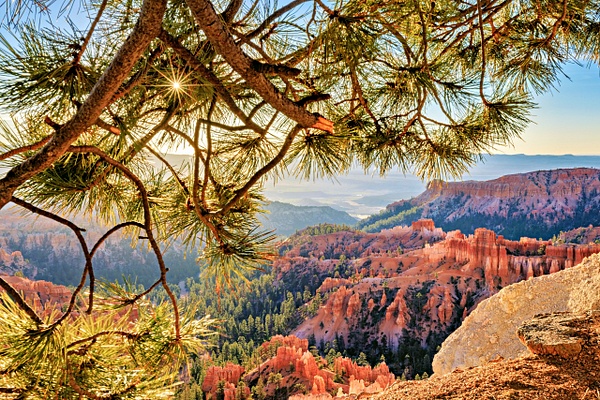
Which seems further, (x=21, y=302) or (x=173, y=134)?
(x=173, y=134)

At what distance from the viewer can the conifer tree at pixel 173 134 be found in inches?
26.0

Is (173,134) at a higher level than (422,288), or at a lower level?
higher

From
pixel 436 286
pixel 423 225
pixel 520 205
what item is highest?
pixel 520 205

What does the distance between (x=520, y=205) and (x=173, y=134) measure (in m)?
40.6

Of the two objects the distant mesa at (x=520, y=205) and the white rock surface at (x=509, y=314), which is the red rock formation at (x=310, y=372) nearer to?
the white rock surface at (x=509, y=314)

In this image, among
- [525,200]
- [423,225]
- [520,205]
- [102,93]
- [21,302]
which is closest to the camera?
[102,93]

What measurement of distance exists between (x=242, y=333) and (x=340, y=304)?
5559 millimetres

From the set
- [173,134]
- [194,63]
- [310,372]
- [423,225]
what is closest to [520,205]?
[423,225]

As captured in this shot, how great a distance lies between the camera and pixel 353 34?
2.76 feet

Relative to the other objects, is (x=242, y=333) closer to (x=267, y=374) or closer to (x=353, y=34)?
(x=267, y=374)

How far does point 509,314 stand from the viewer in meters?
2.00

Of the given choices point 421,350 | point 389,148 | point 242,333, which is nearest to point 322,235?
point 242,333

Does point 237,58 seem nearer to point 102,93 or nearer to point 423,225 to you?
point 102,93

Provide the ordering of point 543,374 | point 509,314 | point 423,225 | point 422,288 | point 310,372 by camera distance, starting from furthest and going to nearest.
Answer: point 423,225, point 422,288, point 310,372, point 509,314, point 543,374
